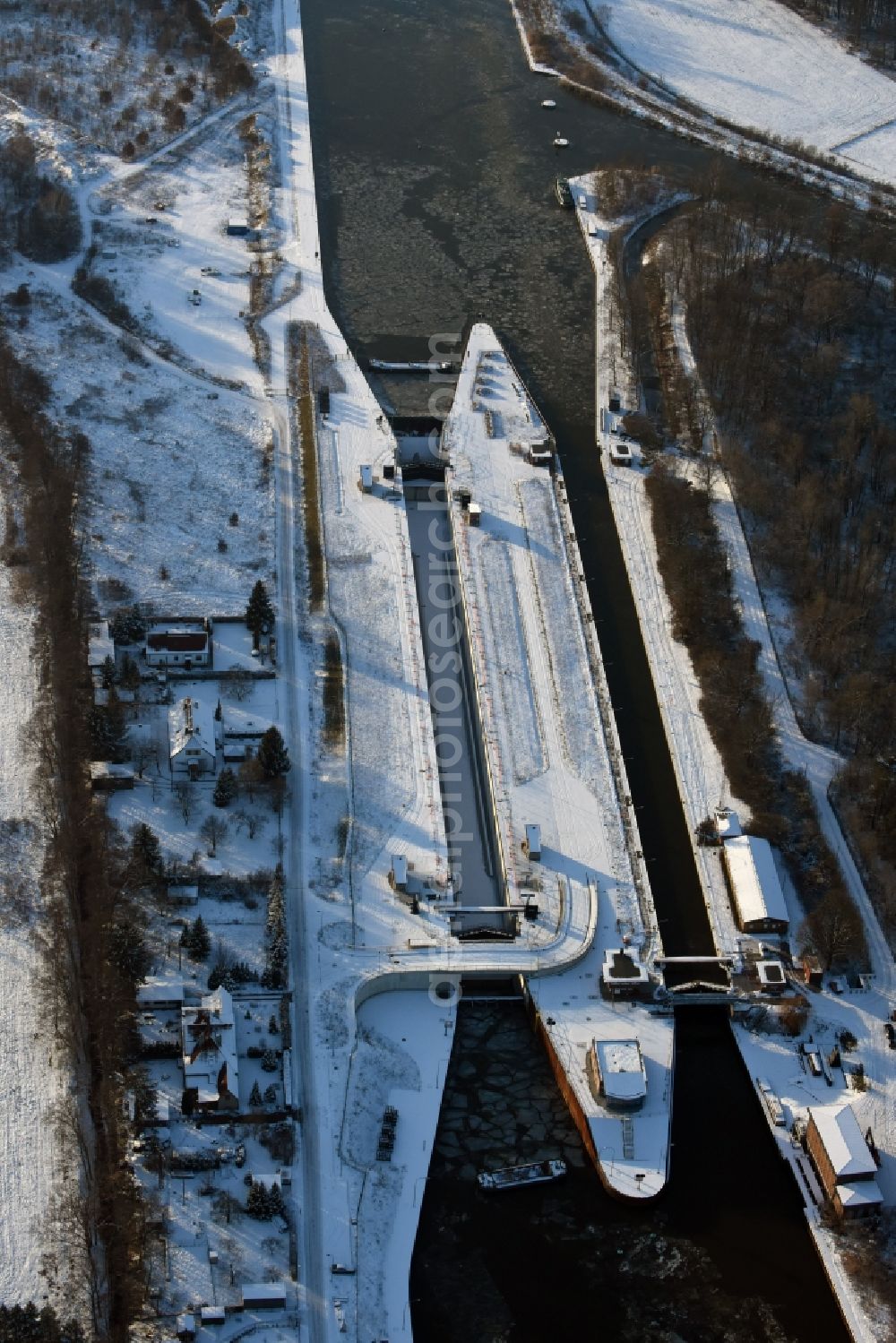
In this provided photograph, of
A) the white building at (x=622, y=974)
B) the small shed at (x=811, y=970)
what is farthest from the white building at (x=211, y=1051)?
→ the small shed at (x=811, y=970)

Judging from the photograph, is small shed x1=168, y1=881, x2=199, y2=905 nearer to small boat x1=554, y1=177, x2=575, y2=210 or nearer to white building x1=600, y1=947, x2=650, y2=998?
white building x1=600, y1=947, x2=650, y2=998

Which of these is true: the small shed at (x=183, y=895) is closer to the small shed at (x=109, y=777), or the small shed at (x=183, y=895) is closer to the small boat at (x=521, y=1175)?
the small shed at (x=109, y=777)

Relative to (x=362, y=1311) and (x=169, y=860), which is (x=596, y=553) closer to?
(x=169, y=860)

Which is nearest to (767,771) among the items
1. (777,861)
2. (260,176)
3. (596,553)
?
(777,861)

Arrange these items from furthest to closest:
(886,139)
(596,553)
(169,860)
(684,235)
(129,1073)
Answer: (886,139) < (684,235) < (596,553) < (169,860) < (129,1073)

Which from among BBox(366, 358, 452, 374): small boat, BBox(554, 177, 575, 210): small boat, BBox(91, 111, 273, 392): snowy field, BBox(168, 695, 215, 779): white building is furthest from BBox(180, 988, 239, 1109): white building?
BBox(554, 177, 575, 210): small boat

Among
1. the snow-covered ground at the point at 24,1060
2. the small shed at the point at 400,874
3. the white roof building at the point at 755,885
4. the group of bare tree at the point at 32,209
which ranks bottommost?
the snow-covered ground at the point at 24,1060
